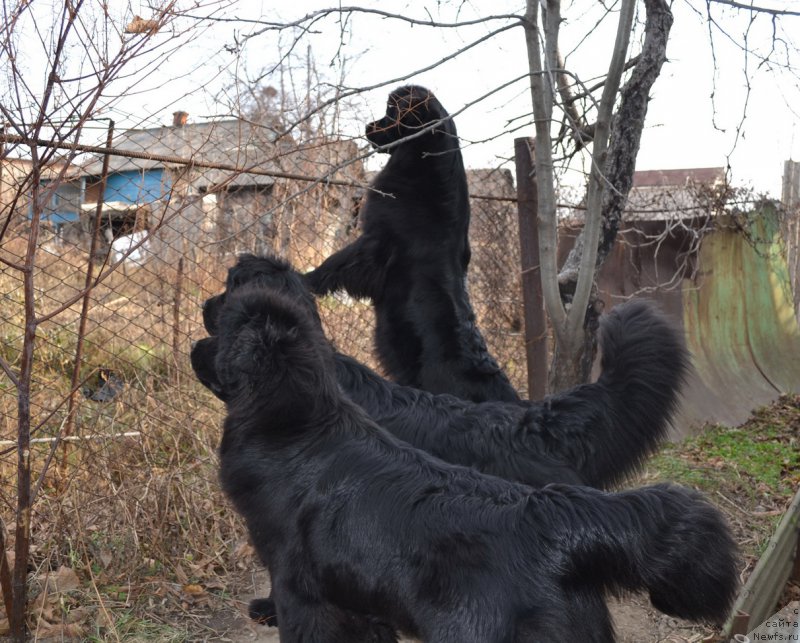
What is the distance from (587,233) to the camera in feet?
14.7

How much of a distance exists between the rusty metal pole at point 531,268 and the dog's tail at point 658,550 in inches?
148

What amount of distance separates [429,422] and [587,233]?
1.54 metres

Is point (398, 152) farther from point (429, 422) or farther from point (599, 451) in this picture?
point (599, 451)

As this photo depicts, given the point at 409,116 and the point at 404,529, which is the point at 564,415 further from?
the point at 409,116

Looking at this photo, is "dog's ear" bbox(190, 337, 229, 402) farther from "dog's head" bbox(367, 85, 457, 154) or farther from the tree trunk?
the tree trunk

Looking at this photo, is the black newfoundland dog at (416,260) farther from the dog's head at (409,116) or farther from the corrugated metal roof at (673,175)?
the corrugated metal roof at (673,175)

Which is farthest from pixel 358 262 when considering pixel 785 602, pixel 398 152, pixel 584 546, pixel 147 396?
pixel 785 602

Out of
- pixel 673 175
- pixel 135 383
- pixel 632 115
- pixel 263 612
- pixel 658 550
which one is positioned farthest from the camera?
pixel 673 175

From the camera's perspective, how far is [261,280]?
11.7ft

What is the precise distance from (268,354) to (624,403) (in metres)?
1.63

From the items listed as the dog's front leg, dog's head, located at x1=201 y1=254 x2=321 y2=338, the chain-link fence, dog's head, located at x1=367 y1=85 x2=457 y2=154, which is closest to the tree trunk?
dog's head, located at x1=367 y1=85 x2=457 y2=154

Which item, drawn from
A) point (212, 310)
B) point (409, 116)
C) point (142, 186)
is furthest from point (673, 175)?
point (212, 310)

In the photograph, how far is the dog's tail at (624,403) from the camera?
140 inches

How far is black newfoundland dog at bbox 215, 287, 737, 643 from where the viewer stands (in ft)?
7.59
